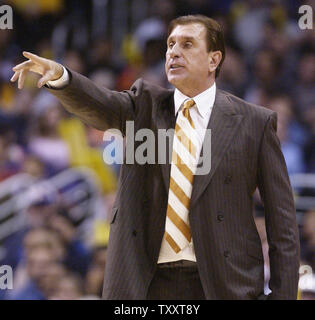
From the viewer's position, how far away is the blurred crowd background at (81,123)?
4.53 m

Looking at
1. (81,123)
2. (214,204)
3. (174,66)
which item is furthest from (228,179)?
(81,123)

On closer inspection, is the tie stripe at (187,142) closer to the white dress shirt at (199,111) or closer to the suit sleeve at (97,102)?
the white dress shirt at (199,111)

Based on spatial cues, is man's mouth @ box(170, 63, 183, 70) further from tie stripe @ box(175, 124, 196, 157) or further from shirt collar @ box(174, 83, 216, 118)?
tie stripe @ box(175, 124, 196, 157)

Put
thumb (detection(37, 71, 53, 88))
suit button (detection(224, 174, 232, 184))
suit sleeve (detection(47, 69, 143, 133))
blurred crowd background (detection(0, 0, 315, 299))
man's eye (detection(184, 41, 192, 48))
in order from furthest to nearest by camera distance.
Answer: blurred crowd background (detection(0, 0, 315, 299)) → man's eye (detection(184, 41, 192, 48)) → suit button (detection(224, 174, 232, 184)) → suit sleeve (detection(47, 69, 143, 133)) → thumb (detection(37, 71, 53, 88))

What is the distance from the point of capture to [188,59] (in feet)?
7.73

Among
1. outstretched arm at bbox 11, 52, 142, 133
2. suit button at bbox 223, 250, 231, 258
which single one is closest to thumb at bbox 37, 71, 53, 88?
outstretched arm at bbox 11, 52, 142, 133

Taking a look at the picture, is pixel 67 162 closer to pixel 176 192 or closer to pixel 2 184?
pixel 2 184

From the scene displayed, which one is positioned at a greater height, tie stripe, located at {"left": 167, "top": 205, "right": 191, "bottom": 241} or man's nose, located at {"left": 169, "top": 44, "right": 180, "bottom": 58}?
man's nose, located at {"left": 169, "top": 44, "right": 180, "bottom": 58}

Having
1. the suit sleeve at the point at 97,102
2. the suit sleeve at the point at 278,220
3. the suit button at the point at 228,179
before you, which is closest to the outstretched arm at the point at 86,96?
the suit sleeve at the point at 97,102

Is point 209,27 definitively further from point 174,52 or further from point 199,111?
point 199,111

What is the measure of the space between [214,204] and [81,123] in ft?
9.77

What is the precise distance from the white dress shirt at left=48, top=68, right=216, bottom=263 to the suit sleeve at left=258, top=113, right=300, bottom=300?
0.21 m

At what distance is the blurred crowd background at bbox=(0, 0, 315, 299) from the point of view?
4.53m

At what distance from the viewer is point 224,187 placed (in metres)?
2.25
